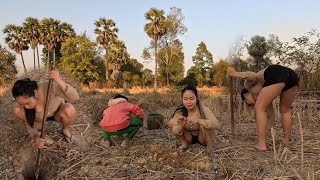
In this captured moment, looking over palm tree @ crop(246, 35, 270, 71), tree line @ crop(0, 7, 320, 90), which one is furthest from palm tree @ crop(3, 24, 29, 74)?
palm tree @ crop(246, 35, 270, 71)

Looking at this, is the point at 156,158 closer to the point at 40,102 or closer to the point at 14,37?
the point at 40,102

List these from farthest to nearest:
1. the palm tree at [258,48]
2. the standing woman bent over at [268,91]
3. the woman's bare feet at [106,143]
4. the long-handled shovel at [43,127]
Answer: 1. the palm tree at [258,48]
2. the woman's bare feet at [106,143]
3. the standing woman bent over at [268,91]
4. the long-handled shovel at [43,127]

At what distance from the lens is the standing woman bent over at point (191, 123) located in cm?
375

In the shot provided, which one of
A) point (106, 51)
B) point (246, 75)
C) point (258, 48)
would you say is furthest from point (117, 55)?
point (246, 75)

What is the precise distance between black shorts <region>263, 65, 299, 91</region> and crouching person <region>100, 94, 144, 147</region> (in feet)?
5.36

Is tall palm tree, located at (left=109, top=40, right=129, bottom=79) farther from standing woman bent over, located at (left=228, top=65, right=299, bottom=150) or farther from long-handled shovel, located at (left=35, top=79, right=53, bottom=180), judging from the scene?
long-handled shovel, located at (left=35, top=79, right=53, bottom=180)

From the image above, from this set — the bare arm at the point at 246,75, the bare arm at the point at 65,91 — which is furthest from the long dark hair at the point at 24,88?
the bare arm at the point at 246,75

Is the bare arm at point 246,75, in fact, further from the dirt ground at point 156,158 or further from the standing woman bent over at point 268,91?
the dirt ground at point 156,158

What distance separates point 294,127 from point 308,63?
5355 millimetres

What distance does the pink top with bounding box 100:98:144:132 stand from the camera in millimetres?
4461

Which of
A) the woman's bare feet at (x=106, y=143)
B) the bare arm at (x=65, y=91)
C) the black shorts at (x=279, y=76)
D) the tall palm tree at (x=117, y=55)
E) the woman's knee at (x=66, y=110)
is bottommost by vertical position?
the woman's bare feet at (x=106, y=143)

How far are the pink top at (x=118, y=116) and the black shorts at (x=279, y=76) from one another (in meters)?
1.63

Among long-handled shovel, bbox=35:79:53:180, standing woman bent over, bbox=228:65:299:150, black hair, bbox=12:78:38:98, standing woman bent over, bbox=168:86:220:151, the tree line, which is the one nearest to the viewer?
long-handled shovel, bbox=35:79:53:180

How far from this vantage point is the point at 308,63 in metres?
10.7
